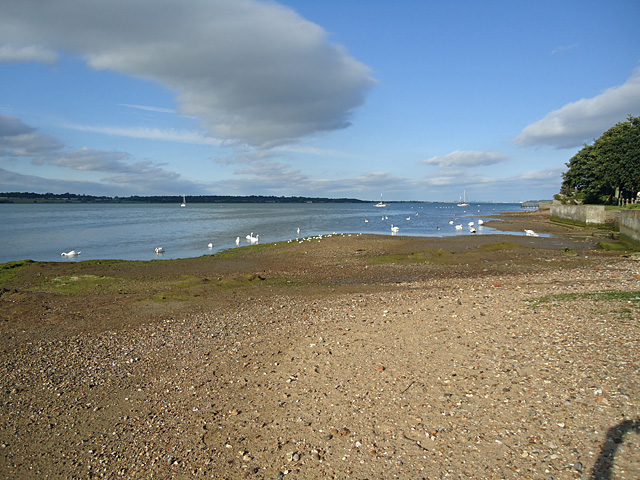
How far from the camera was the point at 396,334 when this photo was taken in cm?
997

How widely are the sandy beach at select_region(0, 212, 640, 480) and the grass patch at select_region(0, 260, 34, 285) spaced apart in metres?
7.40

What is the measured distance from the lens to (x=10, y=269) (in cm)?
2358

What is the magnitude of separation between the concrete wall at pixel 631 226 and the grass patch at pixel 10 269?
1463 inches

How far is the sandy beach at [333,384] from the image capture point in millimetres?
5555

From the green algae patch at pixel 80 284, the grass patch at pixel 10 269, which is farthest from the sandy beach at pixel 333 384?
the grass patch at pixel 10 269

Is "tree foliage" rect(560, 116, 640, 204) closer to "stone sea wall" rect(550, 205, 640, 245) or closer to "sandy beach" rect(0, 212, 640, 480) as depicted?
"stone sea wall" rect(550, 205, 640, 245)

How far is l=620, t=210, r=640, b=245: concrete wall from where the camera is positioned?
26.9m

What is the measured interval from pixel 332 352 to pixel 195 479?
4244mm

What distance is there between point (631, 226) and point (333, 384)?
2964 cm

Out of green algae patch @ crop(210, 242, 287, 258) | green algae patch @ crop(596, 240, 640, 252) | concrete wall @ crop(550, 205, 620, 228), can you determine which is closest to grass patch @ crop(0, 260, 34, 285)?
green algae patch @ crop(210, 242, 287, 258)

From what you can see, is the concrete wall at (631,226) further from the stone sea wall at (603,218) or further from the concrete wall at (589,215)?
the concrete wall at (589,215)

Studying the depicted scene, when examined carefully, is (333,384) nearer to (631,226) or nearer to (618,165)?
(631,226)

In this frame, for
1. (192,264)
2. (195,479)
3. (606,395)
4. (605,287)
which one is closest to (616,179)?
(605,287)

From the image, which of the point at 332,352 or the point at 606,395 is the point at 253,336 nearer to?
Answer: the point at 332,352
